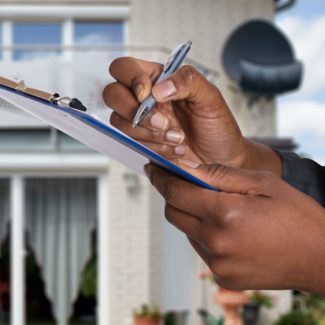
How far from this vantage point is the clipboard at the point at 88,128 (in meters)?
1.15

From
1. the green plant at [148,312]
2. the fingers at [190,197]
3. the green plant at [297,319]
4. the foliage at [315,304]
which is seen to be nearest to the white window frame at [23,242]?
the green plant at [148,312]

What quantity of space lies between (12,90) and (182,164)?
0.27 meters

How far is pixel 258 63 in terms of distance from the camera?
10.8 metres

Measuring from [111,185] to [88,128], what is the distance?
8.87 metres

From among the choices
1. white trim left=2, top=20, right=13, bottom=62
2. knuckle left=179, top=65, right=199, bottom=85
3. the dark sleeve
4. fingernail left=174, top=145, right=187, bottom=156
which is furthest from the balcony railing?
knuckle left=179, top=65, right=199, bottom=85

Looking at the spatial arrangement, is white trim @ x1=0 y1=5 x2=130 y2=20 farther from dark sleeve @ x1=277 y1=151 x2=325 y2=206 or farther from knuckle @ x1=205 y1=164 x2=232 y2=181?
knuckle @ x1=205 y1=164 x2=232 y2=181

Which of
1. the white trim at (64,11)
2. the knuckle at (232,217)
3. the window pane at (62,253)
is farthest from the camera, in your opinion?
the white trim at (64,11)

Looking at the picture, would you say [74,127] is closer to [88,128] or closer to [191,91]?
[88,128]

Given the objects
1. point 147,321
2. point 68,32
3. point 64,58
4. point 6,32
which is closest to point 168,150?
point 147,321

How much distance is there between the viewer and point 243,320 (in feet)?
31.4

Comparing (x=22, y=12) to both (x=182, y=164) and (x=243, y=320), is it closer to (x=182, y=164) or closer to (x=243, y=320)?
(x=243, y=320)

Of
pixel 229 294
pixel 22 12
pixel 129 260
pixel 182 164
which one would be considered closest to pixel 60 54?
pixel 22 12

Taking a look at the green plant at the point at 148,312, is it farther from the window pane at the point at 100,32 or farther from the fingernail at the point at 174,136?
Answer: the fingernail at the point at 174,136

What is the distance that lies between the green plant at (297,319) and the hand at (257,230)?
793cm
